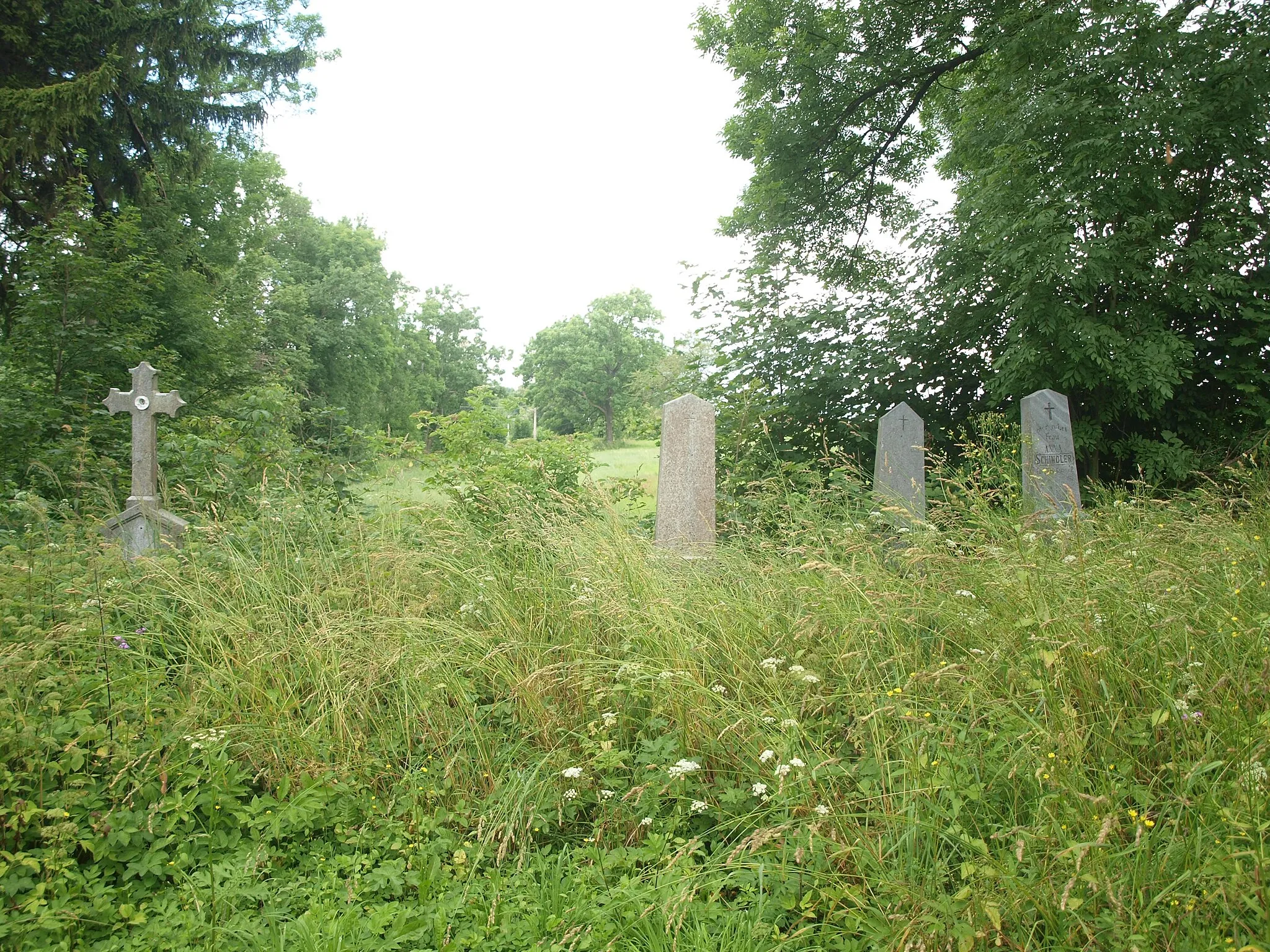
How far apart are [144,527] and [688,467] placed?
14.4 ft

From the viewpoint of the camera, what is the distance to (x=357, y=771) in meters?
2.80

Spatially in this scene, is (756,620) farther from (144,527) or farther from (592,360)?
(592,360)

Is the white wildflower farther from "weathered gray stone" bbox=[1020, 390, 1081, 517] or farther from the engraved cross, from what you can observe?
the engraved cross

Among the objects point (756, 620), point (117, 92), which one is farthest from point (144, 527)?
point (117, 92)

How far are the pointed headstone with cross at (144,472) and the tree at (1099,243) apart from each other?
6277 mm

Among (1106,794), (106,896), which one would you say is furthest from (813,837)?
(106,896)

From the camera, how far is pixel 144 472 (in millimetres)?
6277

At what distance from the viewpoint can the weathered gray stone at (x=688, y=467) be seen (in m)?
6.16

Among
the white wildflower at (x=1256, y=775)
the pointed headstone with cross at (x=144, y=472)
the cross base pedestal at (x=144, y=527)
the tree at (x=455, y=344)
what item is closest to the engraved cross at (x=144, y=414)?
the pointed headstone with cross at (x=144, y=472)

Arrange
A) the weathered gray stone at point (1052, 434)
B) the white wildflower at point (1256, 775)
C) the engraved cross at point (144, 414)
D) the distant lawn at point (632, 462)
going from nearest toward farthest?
the white wildflower at point (1256, 775) → the engraved cross at point (144, 414) → the weathered gray stone at point (1052, 434) → the distant lawn at point (632, 462)

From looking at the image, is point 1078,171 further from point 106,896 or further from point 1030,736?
point 106,896

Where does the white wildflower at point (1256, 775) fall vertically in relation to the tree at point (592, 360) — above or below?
below

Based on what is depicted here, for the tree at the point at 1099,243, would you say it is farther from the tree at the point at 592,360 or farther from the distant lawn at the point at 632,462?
the tree at the point at 592,360

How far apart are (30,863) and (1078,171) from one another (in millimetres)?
8593
